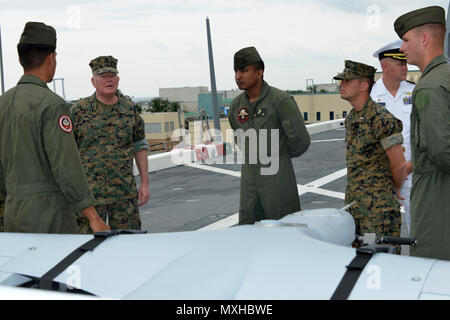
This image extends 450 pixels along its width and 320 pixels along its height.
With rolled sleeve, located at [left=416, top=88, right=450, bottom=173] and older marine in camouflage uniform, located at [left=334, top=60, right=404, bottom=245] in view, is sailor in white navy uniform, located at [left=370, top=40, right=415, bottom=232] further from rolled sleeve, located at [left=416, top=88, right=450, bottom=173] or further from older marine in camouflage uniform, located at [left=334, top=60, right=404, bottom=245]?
rolled sleeve, located at [left=416, top=88, right=450, bottom=173]

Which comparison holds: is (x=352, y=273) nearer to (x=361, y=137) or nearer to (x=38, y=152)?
(x=361, y=137)

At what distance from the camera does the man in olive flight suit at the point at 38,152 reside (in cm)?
316

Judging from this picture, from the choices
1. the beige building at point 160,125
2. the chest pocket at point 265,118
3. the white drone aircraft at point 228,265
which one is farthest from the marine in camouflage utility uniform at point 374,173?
the beige building at point 160,125

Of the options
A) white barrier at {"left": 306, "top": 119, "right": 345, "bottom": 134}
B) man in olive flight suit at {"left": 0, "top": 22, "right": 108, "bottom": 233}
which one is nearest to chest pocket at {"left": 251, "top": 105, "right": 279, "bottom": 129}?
man in olive flight suit at {"left": 0, "top": 22, "right": 108, "bottom": 233}

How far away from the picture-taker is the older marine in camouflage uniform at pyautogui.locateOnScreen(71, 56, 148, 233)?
445cm

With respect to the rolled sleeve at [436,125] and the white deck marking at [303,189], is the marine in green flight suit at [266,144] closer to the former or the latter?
the rolled sleeve at [436,125]

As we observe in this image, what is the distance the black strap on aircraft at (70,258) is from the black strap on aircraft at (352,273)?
50.7 inches

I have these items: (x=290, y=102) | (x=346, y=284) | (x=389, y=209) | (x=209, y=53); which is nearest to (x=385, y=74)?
(x=290, y=102)

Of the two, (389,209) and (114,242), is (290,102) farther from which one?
(114,242)

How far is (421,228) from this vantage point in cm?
289

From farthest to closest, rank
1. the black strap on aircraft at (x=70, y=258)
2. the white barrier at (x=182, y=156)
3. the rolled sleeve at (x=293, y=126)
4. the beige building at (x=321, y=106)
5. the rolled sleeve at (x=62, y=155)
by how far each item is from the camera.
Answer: the beige building at (x=321, y=106) < the white barrier at (x=182, y=156) < the rolled sleeve at (x=293, y=126) < the rolled sleeve at (x=62, y=155) < the black strap on aircraft at (x=70, y=258)

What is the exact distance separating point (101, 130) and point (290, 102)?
156 cm

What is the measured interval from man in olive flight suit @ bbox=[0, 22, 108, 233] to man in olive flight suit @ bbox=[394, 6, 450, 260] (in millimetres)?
1880

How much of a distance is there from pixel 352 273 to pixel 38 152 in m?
2.03
